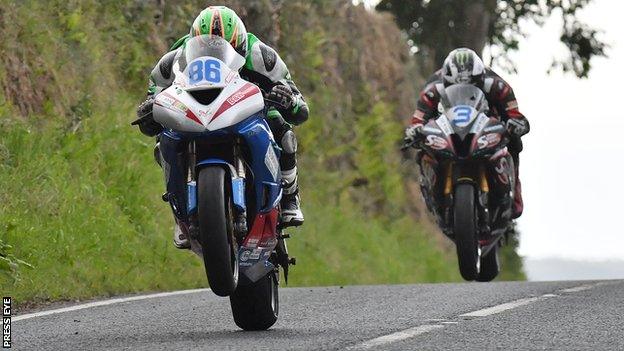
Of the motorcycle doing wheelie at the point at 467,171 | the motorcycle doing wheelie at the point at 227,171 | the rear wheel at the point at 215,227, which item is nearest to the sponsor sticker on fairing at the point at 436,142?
the motorcycle doing wheelie at the point at 467,171

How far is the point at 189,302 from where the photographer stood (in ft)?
37.2

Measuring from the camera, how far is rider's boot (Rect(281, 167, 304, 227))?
360 inches

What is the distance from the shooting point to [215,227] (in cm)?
803

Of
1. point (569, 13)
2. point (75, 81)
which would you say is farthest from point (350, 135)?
point (75, 81)

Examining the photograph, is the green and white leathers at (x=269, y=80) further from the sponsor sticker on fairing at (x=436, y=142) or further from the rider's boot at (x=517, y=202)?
the rider's boot at (x=517, y=202)

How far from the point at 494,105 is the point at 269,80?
667cm

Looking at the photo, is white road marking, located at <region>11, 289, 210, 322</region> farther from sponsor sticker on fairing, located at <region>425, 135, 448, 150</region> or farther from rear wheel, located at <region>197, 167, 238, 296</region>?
sponsor sticker on fairing, located at <region>425, 135, 448, 150</region>

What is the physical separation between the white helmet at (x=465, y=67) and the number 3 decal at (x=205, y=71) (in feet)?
23.1

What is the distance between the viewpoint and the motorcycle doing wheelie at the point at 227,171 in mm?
8109

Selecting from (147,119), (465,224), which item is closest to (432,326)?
(147,119)

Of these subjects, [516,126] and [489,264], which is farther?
[489,264]

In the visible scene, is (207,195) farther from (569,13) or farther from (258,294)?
(569,13)

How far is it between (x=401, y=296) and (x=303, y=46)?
1245 centimetres

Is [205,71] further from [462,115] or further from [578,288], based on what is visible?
[462,115]
